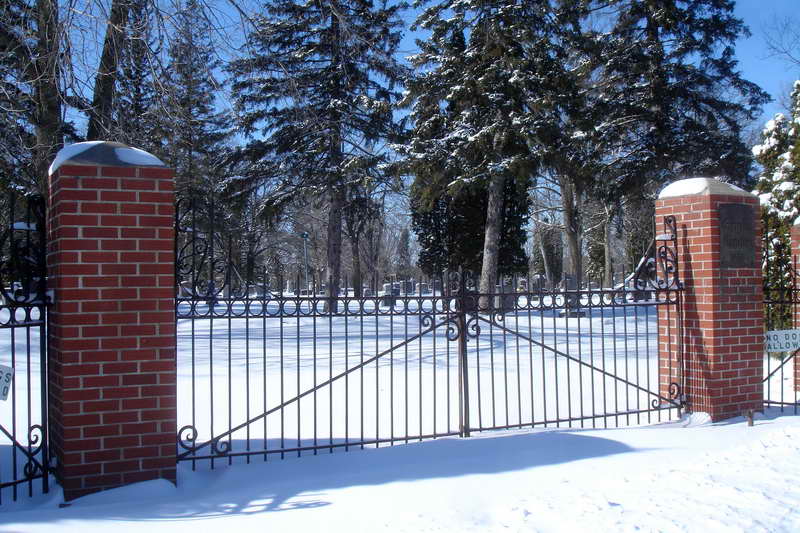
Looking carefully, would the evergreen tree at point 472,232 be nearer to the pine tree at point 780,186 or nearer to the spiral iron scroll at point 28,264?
the pine tree at point 780,186

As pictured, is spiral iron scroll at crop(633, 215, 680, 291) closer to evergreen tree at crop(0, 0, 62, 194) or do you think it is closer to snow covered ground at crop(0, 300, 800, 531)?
snow covered ground at crop(0, 300, 800, 531)

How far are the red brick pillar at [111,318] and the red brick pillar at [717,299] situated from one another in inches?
183

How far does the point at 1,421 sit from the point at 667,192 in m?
6.87

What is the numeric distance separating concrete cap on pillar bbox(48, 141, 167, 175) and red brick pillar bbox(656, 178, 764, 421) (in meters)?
4.74

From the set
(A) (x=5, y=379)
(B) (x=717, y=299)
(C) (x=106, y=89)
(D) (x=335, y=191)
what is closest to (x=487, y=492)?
(A) (x=5, y=379)

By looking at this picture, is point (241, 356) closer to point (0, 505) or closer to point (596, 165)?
point (0, 505)

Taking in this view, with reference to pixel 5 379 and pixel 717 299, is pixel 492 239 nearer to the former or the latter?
pixel 717 299

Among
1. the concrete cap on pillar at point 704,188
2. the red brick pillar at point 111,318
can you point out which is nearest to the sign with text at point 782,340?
the concrete cap on pillar at point 704,188

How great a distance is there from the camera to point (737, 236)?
5789 mm

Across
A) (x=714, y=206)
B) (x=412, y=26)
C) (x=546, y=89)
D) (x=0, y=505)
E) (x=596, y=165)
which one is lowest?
(x=0, y=505)

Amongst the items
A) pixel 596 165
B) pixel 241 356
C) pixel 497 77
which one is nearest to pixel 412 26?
pixel 497 77

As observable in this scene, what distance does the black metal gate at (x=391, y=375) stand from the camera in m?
4.53

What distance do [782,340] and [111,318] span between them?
236 inches

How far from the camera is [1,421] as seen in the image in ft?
19.2
